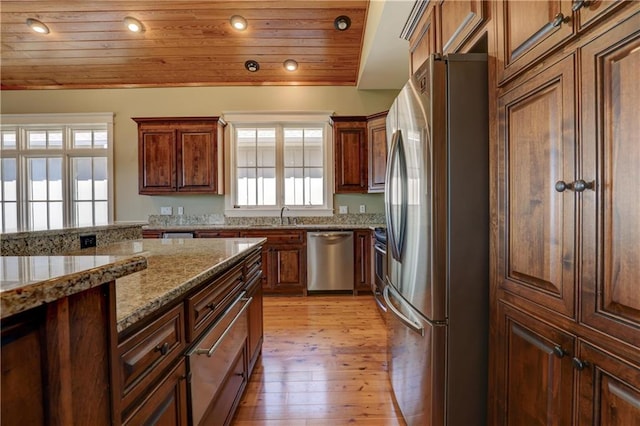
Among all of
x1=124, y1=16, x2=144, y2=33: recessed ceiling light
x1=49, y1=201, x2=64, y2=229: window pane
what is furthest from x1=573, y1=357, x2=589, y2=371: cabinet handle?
x1=49, y1=201, x2=64, y2=229: window pane

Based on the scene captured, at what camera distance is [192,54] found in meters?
3.87

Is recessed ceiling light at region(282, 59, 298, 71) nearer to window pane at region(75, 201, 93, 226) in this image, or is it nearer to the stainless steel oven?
the stainless steel oven

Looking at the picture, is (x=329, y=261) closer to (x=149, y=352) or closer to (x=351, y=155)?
(x=351, y=155)

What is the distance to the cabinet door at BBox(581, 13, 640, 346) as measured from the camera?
2.26ft

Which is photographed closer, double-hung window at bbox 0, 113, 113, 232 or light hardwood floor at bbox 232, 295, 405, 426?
light hardwood floor at bbox 232, 295, 405, 426

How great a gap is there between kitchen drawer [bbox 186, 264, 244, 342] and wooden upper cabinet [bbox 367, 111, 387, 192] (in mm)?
2602

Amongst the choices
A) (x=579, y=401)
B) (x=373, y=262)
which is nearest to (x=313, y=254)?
(x=373, y=262)

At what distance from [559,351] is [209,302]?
1.21 metres

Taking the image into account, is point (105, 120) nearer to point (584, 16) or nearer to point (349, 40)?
point (349, 40)

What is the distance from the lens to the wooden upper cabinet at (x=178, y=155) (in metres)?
3.90

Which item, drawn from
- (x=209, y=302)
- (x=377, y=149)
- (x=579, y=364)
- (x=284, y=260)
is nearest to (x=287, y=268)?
(x=284, y=260)

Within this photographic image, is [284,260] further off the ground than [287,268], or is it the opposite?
[284,260]

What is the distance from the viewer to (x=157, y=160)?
3.92 meters

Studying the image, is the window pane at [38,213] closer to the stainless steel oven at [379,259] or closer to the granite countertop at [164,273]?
the granite countertop at [164,273]
